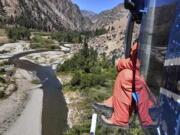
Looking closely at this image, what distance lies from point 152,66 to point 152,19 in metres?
0.68

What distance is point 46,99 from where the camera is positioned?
1428 inches

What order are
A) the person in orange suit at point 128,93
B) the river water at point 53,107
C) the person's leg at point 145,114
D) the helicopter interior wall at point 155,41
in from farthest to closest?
the river water at point 53,107
the person in orange suit at point 128,93
the person's leg at point 145,114
the helicopter interior wall at point 155,41

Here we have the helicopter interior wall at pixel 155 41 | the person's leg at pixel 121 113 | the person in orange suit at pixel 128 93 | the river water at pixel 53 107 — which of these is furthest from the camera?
the river water at pixel 53 107

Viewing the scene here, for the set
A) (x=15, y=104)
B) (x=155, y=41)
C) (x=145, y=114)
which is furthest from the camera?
(x=15, y=104)

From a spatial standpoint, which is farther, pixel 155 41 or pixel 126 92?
pixel 126 92

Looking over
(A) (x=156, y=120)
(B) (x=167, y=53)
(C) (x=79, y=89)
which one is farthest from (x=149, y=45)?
(C) (x=79, y=89)

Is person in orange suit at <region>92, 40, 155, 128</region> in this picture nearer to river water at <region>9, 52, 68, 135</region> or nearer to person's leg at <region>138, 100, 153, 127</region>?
person's leg at <region>138, 100, 153, 127</region>

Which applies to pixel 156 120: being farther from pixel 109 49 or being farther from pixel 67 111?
pixel 109 49

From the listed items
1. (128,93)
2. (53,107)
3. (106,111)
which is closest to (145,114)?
(128,93)

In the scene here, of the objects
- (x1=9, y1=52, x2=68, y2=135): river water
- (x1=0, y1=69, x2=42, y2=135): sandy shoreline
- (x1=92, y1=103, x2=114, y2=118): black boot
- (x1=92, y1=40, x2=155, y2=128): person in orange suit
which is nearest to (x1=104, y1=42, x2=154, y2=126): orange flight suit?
(x1=92, y1=40, x2=155, y2=128): person in orange suit

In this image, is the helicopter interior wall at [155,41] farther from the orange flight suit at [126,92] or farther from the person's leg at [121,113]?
the person's leg at [121,113]

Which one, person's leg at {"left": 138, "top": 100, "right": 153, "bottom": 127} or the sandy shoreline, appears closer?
person's leg at {"left": 138, "top": 100, "right": 153, "bottom": 127}

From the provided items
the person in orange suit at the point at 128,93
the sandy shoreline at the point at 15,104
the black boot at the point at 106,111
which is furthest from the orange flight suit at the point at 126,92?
the sandy shoreline at the point at 15,104

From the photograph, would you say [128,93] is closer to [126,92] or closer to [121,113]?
[126,92]
